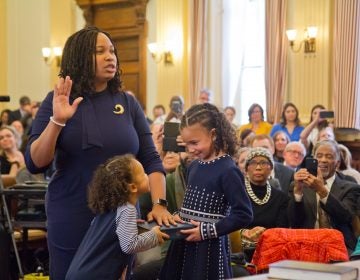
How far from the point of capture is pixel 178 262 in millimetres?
2871

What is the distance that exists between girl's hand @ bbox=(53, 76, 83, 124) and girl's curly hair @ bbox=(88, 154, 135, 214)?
0.26 metres

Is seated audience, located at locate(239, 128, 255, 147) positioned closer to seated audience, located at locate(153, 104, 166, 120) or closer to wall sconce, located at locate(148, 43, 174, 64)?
seated audience, located at locate(153, 104, 166, 120)

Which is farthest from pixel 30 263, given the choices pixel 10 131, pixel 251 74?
pixel 251 74

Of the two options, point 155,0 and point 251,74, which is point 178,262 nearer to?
point 251,74

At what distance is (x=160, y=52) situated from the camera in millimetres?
11992

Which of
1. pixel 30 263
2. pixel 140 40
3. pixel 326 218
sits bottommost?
pixel 30 263

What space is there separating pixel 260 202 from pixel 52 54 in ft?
33.6

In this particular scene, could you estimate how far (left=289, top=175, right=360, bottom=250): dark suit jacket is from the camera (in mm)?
4148

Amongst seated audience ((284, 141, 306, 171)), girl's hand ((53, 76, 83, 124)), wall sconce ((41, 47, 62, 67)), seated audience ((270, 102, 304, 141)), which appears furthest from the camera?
→ wall sconce ((41, 47, 62, 67))

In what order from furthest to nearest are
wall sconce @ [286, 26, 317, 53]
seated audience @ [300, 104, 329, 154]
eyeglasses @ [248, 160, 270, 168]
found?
wall sconce @ [286, 26, 317, 53] → seated audience @ [300, 104, 329, 154] → eyeglasses @ [248, 160, 270, 168]

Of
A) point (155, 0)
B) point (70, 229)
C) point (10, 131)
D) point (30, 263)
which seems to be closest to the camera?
point (70, 229)

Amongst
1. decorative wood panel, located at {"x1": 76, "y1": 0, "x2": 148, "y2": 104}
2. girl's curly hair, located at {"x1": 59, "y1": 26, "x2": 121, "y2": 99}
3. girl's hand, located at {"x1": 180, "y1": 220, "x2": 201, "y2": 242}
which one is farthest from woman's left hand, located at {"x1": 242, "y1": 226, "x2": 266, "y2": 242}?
decorative wood panel, located at {"x1": 76, "y1": 0, "x2": 148, "y2": 104}

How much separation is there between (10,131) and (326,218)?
398 centimetres

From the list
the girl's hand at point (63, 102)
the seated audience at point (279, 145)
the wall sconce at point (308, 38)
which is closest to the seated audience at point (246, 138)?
the seated audience at point (279, 145)
